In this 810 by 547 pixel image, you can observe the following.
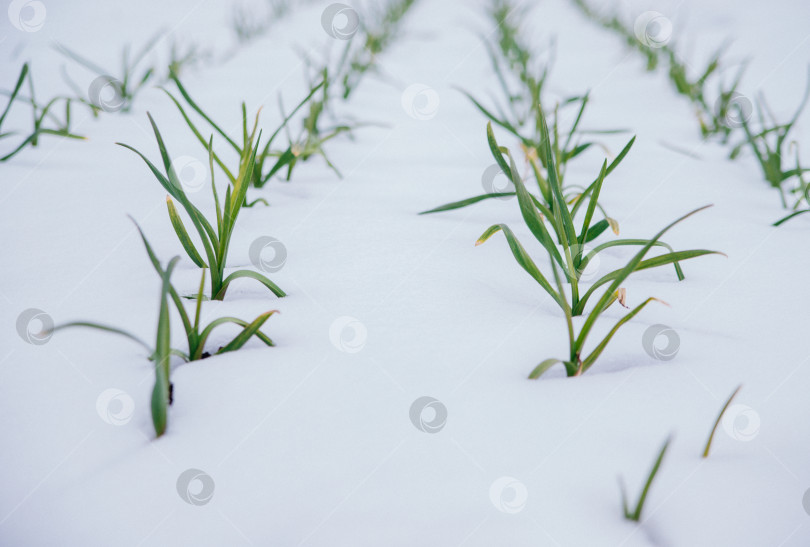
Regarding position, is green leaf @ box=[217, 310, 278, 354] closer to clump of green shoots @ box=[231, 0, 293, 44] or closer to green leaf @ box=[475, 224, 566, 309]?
green leaf @ box=[475, 224, 566, 309]

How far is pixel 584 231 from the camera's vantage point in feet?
2.41

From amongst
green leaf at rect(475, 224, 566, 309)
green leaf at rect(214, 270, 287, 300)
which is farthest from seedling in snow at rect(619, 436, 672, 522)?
green leaf at rect(214, 270, 287, 300)

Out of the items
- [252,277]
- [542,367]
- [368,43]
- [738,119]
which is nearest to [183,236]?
[252,277]

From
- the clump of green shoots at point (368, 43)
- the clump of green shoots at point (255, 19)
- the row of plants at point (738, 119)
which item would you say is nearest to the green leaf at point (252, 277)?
the row of plants at point (738, 119)

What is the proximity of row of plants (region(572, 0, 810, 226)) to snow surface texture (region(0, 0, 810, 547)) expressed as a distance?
0.40 ft

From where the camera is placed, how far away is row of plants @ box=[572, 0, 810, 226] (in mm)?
1086

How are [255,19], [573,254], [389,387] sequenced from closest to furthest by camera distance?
1. [389,387]
2. [573,254]
3. [255,19]

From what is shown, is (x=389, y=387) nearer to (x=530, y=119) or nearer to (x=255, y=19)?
(x=530, y=119)

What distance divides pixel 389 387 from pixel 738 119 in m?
1.53

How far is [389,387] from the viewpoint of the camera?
0.50m

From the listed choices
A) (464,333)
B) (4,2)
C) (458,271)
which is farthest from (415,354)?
(4,2)

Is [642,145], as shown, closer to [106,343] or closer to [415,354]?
[415,354]

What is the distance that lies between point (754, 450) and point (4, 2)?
297 centimetres

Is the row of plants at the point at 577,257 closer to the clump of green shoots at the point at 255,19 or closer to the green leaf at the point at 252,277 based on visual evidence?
the green leaf at the point at 252,277
